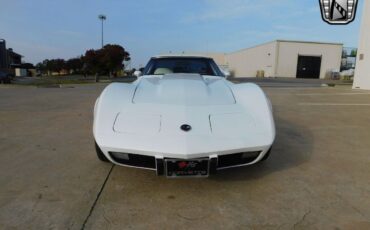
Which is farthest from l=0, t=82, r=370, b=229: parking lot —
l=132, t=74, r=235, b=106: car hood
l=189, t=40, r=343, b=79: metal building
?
l=189, t=40, r=343, b=79: metal building

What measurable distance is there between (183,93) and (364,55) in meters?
14.9

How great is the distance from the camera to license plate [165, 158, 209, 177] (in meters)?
2.17

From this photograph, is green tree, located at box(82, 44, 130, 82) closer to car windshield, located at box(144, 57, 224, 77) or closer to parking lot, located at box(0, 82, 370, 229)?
car windshield, located at box(144, 57, 224, 77)

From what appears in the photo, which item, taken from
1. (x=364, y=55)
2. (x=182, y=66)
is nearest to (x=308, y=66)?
(x=364, y=55)

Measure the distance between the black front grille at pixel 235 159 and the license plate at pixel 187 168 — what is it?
0.14 meters

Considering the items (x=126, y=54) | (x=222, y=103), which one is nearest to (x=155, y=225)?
(x=222, y=103)

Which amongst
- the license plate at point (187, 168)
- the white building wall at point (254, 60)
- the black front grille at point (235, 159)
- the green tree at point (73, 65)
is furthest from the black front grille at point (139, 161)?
the green tree at point (73, 65)

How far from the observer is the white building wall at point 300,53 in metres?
39.8

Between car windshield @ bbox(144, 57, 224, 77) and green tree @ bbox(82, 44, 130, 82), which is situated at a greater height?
green tree @ bbox(82, 44, 130, 82)

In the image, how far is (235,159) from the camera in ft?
7.60

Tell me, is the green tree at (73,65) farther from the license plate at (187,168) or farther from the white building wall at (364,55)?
the license plate at (187,168)

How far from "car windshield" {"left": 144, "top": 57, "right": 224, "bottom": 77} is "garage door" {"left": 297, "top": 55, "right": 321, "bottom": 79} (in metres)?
39.9

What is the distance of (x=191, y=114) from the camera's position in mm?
2396

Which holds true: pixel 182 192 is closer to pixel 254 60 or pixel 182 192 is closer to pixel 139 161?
pixel 139 161
